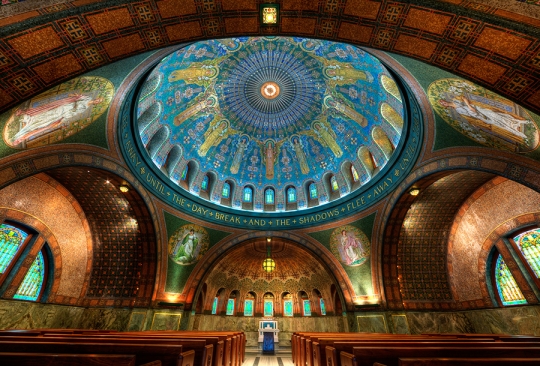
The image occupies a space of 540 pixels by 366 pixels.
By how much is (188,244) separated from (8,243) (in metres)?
9.10

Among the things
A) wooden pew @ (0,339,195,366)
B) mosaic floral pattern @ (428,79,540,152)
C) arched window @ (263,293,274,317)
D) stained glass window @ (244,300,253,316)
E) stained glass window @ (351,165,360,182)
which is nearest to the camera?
wooden pew @ (0,339,195,366)

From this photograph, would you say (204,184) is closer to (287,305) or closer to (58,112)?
(58,112)

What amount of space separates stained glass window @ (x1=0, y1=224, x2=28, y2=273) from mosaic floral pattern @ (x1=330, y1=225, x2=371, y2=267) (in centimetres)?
1852

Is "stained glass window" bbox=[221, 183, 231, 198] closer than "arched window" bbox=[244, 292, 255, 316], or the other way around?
"stained glass window" bbox=[221, 183, 231, 198]

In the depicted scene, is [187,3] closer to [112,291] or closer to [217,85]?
[217,85]

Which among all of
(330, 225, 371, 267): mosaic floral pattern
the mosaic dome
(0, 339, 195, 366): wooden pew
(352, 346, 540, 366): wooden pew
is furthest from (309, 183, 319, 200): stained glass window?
(0, 339, 195, 366): wooden pew

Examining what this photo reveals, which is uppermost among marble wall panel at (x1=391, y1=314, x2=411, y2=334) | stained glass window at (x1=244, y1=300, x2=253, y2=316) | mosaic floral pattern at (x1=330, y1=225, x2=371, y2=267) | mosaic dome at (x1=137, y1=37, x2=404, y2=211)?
mosaic dome at (x1=137, y1=37, x2=404, y2=211)

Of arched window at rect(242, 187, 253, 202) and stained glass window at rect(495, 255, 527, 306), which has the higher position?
arched window at rect(242, 187, 253, 202)

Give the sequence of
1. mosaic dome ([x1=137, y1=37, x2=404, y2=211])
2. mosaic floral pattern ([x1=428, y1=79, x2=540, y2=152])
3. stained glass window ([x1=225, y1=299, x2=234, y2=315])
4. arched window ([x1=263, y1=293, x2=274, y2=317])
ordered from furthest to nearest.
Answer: arched window ([x1=263, y1=293, x2=274, y2=317])
stained glass window ([x1=225, y1=299, x2=234, y2=315])
mosaic dome ([x1=137, y1=37, x2=404, y2=211])
mosaic floral pattern ([x1=428, y1=79, x2=540, y2=152])

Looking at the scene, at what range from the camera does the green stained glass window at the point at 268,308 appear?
2292cm

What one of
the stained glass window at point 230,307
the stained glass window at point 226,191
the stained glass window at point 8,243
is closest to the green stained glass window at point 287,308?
the stained glass window at point 230,307

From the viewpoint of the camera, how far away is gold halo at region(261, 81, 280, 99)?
18.6 meters

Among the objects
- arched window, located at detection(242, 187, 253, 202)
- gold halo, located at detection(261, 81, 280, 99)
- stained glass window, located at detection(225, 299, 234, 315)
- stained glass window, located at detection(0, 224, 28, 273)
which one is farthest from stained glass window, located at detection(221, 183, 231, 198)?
stained glass window, located at detection(0, 224, 28, 273)

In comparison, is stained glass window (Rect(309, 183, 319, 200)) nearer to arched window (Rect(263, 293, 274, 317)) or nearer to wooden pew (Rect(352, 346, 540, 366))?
arched window (Rect(263, 293, 274, 317))
